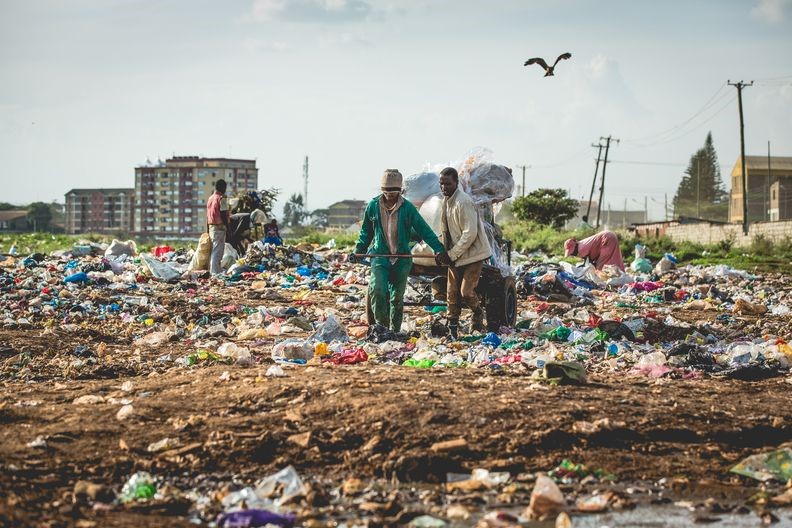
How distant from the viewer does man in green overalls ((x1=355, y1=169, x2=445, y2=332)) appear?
778cm

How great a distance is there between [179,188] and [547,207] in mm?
68346

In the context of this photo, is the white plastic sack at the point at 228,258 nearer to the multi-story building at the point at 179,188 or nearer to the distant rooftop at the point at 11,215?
the distant rooftop at the point at 11,215

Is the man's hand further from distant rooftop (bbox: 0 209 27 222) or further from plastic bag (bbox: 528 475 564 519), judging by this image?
distant rooftop (bbox: 0 209 27 222)

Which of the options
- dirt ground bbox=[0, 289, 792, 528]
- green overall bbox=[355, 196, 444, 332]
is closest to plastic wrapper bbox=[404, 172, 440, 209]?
green overall bbox=[355, 196, 444, 332]

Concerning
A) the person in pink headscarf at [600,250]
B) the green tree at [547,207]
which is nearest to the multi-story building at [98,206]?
the green tree at [547,207]

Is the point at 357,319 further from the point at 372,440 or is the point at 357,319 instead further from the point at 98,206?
the point at 98,206

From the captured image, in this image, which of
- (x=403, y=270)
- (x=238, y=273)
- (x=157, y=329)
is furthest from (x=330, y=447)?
(x=238, y=273)

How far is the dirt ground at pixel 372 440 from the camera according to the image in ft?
12.9

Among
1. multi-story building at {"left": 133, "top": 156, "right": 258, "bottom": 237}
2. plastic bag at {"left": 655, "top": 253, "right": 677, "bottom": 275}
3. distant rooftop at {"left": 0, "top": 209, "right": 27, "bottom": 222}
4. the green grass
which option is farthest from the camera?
multi-story building at {"left": 133, "top": 156, "right": 258, "bottom": 237}

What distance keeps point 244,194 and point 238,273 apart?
3.45 metres

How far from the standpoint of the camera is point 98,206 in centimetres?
10919

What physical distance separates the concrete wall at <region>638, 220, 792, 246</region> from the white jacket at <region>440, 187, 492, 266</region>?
2133 centimetres

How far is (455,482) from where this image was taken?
13.8ft

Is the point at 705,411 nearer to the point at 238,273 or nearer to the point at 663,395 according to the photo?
the point at 663,395
